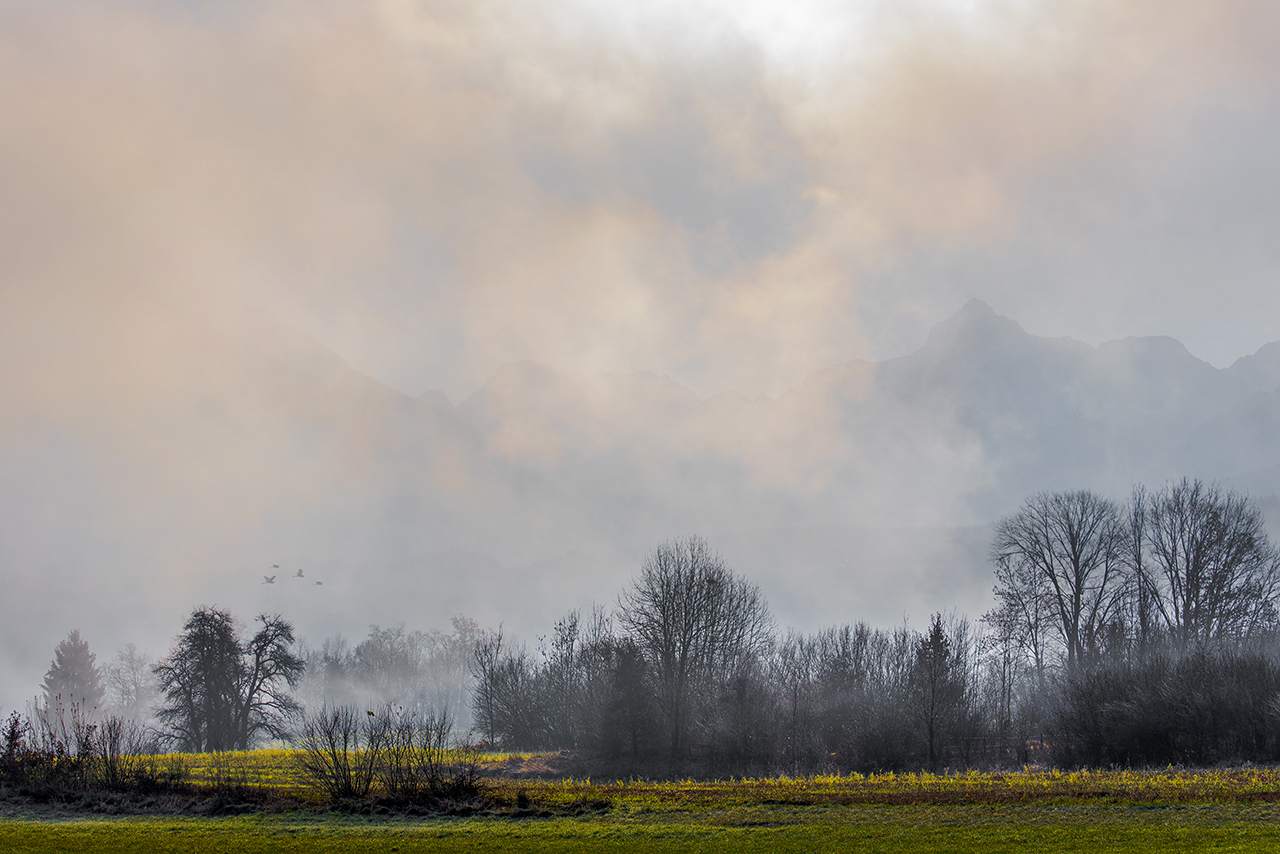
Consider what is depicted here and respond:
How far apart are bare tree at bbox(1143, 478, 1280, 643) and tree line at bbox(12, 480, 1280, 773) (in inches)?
6.4

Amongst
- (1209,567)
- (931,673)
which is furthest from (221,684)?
(1209,567)

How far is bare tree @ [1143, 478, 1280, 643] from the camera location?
2277 inches

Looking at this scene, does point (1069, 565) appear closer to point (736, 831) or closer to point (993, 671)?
point (993, 671)

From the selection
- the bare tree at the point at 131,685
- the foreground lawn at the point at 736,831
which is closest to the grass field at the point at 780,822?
the foreground lawn at the point at 736,831

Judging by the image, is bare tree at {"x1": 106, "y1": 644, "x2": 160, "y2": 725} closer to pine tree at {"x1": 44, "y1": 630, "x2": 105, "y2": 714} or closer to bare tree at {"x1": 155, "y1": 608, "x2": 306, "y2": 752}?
pine tree at {"x1": 44, "y1": 630, "x2": 105, "y2": 714}

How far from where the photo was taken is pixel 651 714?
51.6m

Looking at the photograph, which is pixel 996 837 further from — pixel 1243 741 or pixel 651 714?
pixel 651 714

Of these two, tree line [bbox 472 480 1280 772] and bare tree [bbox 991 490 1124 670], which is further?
bare tree [bbox 991 490 1124 670]

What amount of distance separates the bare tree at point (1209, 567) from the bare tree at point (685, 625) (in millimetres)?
33828

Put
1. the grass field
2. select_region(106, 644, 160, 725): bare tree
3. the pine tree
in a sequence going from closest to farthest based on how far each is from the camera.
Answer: the grass field → the pine tree → select_region(106, 644, 160, 725): bare tree

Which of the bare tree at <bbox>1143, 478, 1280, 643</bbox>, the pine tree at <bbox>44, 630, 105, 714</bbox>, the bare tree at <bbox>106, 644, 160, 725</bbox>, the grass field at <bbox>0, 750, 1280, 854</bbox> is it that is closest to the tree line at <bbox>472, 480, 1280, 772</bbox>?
the bare tree at <bbox>1143, 478, 1280, 643</bbox>

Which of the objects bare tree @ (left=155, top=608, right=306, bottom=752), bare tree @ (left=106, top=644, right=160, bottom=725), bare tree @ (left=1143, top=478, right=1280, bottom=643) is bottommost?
bare tree @ (left=106, top=644, right=160, bottom=725)

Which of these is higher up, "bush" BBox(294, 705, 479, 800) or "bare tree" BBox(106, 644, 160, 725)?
"bush" BBox(294, 705, 479, 800)

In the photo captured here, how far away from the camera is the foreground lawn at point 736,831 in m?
17.0
